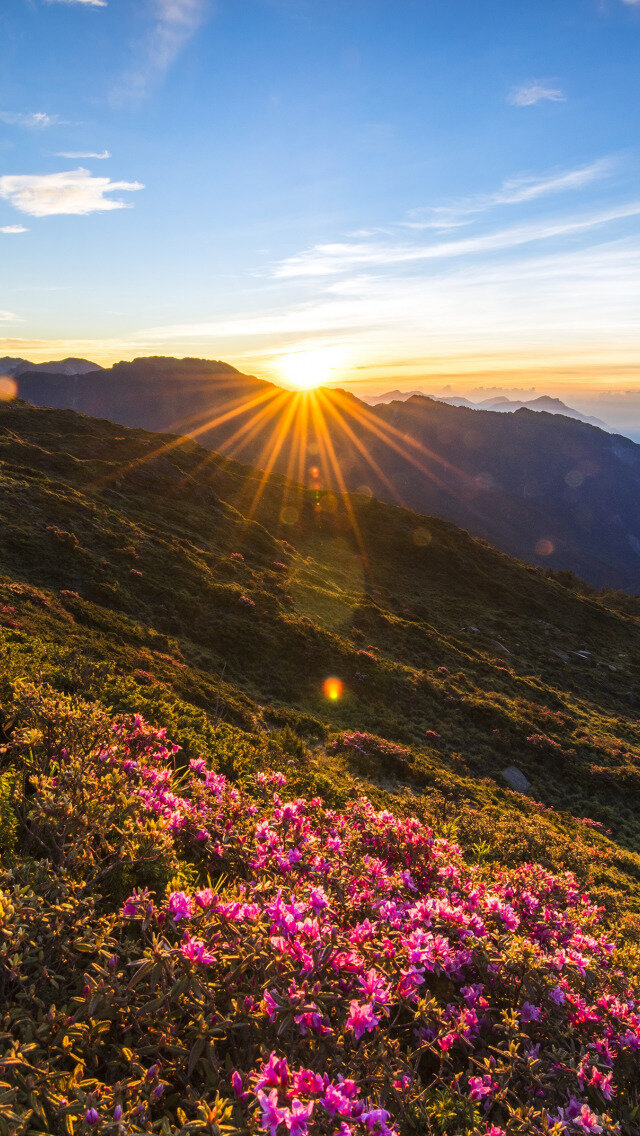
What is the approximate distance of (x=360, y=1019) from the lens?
9.44ft

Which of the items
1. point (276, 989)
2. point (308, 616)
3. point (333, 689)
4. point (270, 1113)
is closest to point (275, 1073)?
point (270, 1113)

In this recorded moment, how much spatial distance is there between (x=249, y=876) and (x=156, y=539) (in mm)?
23956

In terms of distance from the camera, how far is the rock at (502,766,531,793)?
706 inches

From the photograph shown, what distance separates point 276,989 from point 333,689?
56.2 ft

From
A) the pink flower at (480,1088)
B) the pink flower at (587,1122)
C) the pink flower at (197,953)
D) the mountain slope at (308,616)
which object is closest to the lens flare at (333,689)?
the mountain slope at (308,616)

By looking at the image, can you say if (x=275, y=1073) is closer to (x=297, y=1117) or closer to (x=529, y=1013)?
A: (x=297, y=1117)

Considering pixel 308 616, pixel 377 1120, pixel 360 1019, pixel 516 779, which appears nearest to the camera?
pixel 377 1120

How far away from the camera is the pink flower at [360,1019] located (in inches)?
113

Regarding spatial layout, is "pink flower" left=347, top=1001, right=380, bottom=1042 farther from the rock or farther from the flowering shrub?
the rock

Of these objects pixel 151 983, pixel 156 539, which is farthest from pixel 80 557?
pixel 151 983

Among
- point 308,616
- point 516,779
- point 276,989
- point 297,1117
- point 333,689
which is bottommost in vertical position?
point 516,779

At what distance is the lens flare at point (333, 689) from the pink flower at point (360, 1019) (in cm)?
1639

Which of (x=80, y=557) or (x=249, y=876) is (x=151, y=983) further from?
(x=80, y=557)

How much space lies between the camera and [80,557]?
20.4 metres
